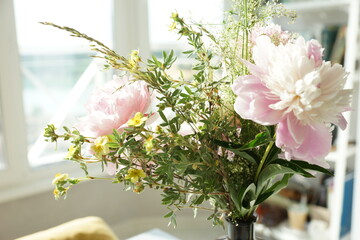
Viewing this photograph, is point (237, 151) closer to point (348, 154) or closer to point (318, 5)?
point (348, 154)

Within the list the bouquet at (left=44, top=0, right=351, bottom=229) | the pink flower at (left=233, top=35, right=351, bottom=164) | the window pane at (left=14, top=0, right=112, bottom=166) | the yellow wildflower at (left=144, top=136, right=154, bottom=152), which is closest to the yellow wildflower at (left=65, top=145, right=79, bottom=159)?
the bouquet at (left=44, top=0, right=351, bottom=229)

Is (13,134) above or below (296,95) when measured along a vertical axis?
below

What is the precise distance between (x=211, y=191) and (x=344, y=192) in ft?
4.50

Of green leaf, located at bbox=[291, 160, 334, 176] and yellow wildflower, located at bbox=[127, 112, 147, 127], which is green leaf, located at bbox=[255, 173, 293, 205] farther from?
yellow wildflower, located at bbox=[127, 112, 147, 127]

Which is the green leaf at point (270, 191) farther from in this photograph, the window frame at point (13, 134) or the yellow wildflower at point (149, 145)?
the window frame at point (13, 134)

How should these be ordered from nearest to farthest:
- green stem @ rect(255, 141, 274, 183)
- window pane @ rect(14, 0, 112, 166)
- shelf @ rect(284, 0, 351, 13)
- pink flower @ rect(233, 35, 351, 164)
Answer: pink flower @ rect(233, 35, 351, 164) < green stem @ rect(255, 141, 274, 183) < shelf @ rect(284, 0, 351, 13) < window pane @ rect(14, 0, 112, 166)

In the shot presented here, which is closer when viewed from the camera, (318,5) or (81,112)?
(318,5)

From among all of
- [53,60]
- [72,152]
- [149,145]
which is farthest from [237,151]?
[53,60]

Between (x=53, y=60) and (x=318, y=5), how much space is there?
59.1 inches

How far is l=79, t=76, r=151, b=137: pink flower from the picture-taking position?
512 mm

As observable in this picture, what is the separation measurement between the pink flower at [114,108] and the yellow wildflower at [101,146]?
0.08 feet

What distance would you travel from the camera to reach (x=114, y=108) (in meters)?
0.52

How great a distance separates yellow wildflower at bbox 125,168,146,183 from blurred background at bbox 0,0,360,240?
1284mm

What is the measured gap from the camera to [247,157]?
1.79ft
